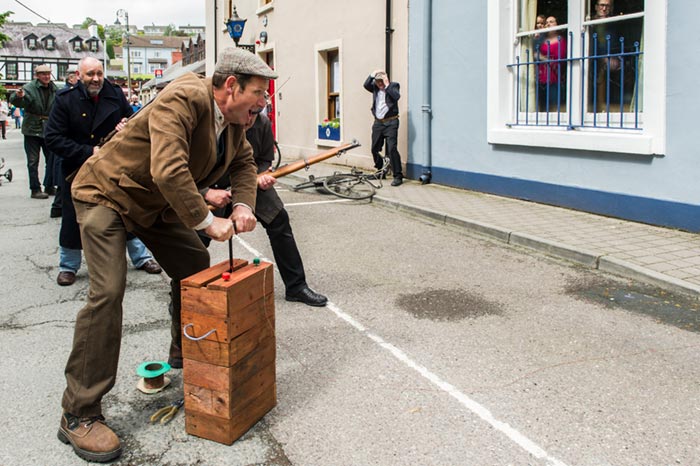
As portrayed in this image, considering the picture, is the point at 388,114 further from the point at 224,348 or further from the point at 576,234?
the point at 224,348

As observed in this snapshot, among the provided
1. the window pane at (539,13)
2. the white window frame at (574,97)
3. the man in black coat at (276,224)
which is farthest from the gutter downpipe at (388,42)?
the man in black coat at (276,224)

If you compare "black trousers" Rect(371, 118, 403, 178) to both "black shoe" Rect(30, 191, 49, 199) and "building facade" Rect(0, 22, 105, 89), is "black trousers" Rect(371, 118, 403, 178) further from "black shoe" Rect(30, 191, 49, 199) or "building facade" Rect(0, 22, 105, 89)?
"building facade" Rect(0, 22, 105, 89)

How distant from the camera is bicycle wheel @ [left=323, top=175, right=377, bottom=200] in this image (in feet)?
34.5

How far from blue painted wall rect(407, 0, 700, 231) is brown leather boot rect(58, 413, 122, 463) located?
6.34 meters

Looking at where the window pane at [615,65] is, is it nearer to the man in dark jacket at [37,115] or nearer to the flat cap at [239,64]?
the flat cap at [239,64]

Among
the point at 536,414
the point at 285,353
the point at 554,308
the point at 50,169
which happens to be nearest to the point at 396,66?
the point at 50,169

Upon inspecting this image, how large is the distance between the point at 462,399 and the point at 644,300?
2.50 meters

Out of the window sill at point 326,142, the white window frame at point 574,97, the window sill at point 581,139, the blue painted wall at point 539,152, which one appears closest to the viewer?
the blue painted wall at point 539,152

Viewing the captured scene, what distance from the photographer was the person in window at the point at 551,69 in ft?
29.5

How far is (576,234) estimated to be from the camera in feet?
23.6

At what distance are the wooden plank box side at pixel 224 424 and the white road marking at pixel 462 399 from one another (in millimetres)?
1029

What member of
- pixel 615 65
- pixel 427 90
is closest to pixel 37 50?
pixel 427 90

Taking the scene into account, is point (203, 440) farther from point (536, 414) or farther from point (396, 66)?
point (396, 66)

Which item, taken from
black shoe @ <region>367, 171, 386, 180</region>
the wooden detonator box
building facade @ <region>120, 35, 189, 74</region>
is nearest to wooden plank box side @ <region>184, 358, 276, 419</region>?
the wooden detonator box
